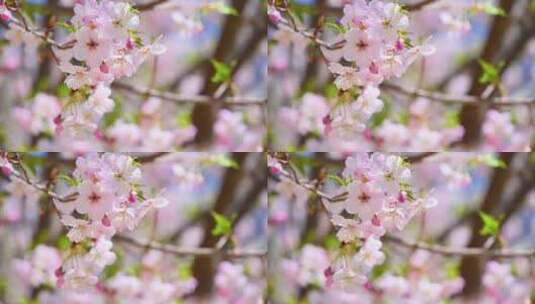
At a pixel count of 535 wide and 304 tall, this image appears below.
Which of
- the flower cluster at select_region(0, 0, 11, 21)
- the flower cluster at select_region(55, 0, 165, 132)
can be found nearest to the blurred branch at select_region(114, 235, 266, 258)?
the flower cluster at select_region(55, 0, 165, 132)

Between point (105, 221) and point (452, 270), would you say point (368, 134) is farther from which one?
point (105, 221)

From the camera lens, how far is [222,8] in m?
2.51

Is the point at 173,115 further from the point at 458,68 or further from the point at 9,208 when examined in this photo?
the point at 458,68

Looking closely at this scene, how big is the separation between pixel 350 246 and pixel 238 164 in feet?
1.23

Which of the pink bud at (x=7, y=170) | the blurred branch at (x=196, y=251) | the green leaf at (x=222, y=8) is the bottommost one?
the blurred branch at (x=196, y=251)

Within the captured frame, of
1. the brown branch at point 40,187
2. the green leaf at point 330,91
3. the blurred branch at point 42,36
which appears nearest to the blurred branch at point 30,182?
the brown branch at point 40,187

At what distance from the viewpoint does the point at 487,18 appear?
253cm

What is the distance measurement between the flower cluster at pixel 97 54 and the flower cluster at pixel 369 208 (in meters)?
0.64

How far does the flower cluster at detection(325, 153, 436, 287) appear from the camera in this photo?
249 centimetres

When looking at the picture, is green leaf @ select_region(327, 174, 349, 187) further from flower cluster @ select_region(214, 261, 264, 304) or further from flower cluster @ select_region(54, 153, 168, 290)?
flower cluster @ select_region(54, 153, 168, 290)

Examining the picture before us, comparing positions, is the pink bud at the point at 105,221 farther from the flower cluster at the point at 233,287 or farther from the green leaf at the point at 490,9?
Answer: the green leaf at the point at 490,9

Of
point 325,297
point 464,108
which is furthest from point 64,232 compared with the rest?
point 464,108

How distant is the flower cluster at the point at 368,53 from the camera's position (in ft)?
8.13

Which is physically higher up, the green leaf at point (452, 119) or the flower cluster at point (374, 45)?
the flower cluster at point (374, 45)
